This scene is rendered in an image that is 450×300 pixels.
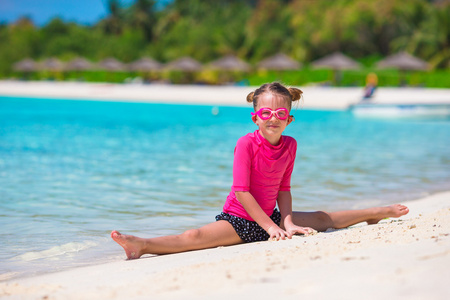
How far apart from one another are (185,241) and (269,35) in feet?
164

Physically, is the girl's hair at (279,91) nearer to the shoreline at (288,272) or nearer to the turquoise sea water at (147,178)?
the shoreline at (288,272)

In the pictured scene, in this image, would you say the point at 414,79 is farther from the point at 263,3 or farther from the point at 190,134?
the point at 263,3

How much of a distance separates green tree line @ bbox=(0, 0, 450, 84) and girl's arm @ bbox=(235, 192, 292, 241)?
3856 cm

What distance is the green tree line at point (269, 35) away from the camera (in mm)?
45062

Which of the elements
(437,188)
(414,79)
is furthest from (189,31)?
(437,188)

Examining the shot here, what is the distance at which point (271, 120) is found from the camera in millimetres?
4031

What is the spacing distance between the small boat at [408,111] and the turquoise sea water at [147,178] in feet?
14.0

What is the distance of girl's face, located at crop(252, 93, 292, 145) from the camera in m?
4.04

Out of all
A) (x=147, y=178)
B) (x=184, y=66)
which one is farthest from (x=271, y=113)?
(x=184, y=66)

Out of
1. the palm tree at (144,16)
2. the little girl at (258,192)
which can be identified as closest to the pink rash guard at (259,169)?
the little girl at (258,192)

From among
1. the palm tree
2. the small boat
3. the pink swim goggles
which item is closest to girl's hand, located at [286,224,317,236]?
the pink swim goggles

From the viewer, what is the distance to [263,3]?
67.1m

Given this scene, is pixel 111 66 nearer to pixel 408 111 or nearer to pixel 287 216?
pixel 408 111

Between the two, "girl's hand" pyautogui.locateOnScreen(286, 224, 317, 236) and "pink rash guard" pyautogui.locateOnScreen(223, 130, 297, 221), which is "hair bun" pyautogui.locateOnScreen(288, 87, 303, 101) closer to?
"pink rash guard" pyautogui.locateOnScreen(223, 130, 297, 221)
